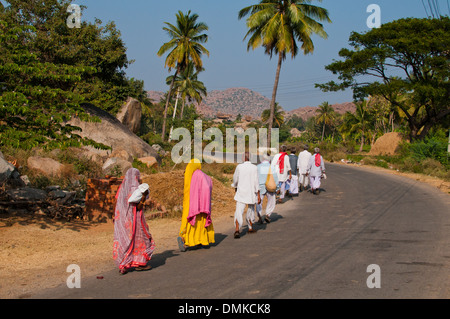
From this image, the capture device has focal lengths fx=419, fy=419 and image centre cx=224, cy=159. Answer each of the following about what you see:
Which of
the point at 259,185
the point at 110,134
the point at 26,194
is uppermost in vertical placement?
the point at 110,134

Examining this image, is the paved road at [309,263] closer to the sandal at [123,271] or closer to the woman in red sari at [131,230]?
the sandal at [123,271]

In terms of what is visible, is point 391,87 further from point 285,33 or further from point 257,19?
point 257,19

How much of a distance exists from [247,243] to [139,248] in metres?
2.66

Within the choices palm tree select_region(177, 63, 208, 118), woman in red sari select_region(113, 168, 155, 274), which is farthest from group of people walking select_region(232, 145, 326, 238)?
palm tree select_region(177, 63, 208, 118)

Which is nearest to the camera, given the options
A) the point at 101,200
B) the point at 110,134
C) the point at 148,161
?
the point at 101,200

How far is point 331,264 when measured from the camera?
6695 mm

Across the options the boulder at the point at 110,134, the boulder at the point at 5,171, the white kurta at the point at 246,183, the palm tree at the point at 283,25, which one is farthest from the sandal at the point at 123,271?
the palm tree at the point at 283,25

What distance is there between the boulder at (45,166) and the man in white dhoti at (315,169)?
9536mm

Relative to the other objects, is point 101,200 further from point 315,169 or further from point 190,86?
point 190,86

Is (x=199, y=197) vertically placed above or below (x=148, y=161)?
below

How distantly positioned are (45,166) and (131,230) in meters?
10.4

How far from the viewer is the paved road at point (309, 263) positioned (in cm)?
546

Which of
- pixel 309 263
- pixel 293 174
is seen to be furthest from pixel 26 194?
pixel 293 174

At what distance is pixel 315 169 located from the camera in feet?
53.6
